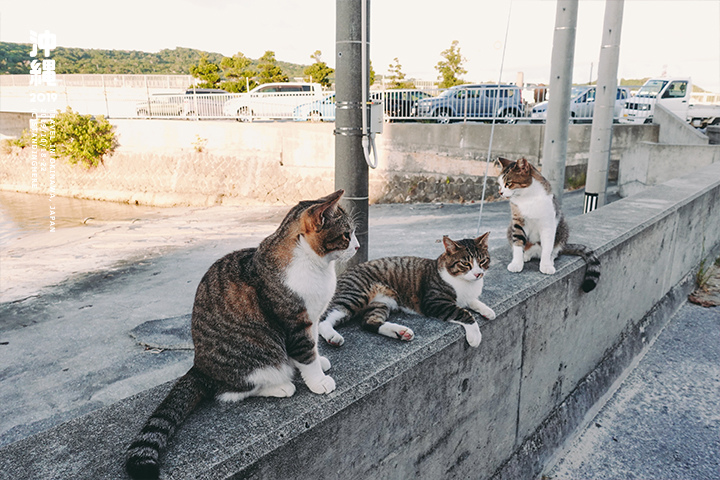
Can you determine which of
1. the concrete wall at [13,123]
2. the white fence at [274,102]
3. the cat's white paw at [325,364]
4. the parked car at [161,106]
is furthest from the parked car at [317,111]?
the concrete wall at [13,123]

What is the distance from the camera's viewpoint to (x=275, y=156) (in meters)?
17.5

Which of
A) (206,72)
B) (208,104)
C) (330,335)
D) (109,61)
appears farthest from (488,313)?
(109,61)

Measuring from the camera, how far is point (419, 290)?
2.82m

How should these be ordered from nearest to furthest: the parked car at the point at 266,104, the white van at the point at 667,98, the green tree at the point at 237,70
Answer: the white van at the point at 667,98
the parked car at the point at 266,104
the green tree at the point at 237,70

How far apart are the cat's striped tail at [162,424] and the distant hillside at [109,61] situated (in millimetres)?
36524

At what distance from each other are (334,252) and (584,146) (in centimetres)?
1350

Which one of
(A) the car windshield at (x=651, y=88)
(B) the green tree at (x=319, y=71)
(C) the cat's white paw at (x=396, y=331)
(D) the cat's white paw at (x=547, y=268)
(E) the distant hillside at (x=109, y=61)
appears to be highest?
(E) the distant hillside at (x=109, y=61)

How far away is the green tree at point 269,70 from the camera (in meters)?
33.5

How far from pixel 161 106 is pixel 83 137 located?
3488 millimetres

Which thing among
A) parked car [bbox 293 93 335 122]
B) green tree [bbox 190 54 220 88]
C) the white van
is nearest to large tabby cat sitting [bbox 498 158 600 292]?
parked car [bbox 293 93 335 122]

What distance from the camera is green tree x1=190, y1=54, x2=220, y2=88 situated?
112ft

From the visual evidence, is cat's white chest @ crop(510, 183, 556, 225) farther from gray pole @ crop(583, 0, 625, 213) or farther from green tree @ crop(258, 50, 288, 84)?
green tree @ crop(258, 50, 288, 84)

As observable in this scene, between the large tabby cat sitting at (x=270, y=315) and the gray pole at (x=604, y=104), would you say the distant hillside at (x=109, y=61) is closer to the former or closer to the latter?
the gray pole at (x=604, y=104)

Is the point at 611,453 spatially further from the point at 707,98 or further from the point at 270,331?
the point at 707,98
